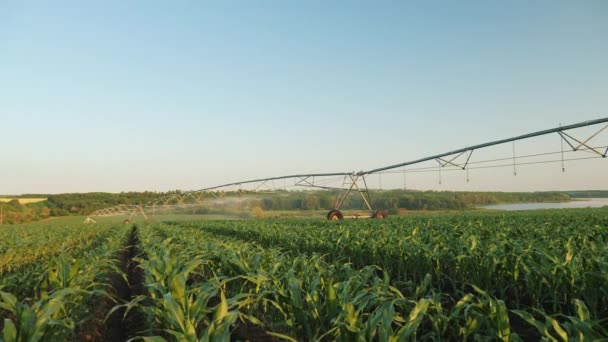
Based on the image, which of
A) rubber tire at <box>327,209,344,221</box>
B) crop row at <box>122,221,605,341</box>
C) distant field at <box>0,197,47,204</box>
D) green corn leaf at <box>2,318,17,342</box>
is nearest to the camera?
green corn leaf at <box>2,318,17,342</box>

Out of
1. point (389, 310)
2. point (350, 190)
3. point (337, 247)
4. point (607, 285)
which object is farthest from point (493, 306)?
point (350, 190)

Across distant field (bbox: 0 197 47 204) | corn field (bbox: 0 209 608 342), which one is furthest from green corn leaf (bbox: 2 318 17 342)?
distant field (bbox: 0 197 47 204)

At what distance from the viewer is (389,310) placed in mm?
2861

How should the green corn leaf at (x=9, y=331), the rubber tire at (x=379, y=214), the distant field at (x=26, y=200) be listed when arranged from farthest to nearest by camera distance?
the distant field at (x=26, y=200) → the rubber tire at (x=379, y=214) → the green corn leaf at (x=9, y=331)

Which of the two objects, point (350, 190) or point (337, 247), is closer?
point (337, 247)

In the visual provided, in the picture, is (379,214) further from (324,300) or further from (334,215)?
(324,300)

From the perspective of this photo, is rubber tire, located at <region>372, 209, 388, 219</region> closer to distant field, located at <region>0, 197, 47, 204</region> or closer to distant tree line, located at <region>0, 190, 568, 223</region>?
distant tree line, located at <region>0, 190, 568, 223</region>

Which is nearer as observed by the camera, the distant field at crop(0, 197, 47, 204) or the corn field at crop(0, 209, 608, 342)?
the corn field at crop(0, 209, 608, 342)

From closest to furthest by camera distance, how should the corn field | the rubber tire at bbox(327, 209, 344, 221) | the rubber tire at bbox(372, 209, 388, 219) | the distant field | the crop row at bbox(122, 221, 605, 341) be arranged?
the crop row at bbox(122, 221, 605, 341) < the corn field < the rubber tire at bbox(327, 209, 344, 221) < the rubber tire at bbox(372, 209, 388, 219) < the distant field

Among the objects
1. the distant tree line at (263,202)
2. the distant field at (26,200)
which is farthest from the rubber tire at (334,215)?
the distant field at (26,200)

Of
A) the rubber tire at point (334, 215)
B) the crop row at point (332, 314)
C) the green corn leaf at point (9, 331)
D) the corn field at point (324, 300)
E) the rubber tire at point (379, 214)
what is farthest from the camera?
the rubber tire at point (379, 214)

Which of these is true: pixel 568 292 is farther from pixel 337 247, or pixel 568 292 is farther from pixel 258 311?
pixel 337 247

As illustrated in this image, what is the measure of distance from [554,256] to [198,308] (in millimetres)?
4982

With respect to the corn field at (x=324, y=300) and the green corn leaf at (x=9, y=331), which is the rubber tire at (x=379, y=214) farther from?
the green corn leaf at (x=9, y=331)
